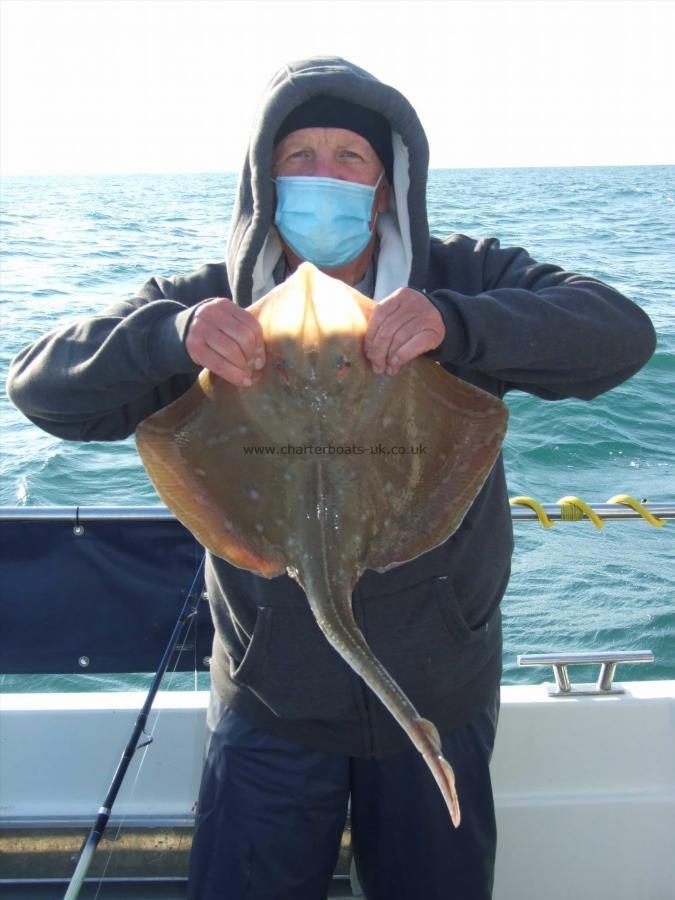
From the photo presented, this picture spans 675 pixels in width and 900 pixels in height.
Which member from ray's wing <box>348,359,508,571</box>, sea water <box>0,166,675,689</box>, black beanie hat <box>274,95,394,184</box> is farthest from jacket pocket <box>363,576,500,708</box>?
sea water <box>0,166,675,689</box>

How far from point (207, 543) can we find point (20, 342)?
12734 mm

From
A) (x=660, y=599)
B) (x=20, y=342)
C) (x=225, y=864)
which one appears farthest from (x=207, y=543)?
(x=20, y=342)

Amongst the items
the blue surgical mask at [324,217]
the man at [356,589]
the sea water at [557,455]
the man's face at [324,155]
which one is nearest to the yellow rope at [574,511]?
the man at [356,589]

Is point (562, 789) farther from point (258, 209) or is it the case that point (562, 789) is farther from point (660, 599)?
point (660, 599)

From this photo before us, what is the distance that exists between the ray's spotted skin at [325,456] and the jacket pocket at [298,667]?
0.40 metres

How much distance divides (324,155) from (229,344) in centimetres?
110

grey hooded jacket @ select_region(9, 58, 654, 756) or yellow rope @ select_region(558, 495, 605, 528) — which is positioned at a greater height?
grey hooded jacket @ select_region(9, 58, 654, 756)

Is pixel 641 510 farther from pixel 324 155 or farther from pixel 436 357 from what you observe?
pixel 324 155

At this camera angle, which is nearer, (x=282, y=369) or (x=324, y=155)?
(x=282, y=369)

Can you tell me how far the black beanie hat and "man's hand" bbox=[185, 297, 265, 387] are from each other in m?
1.01

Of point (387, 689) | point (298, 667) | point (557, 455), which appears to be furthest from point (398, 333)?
point (557, 455)

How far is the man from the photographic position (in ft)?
7.37

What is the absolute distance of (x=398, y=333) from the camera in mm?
1892

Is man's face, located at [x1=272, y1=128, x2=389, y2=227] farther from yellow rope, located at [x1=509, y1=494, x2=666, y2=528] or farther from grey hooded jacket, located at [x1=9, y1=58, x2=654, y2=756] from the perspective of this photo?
yellow rope, located at [x1=509, y1=494, x2=666, y2=528]
